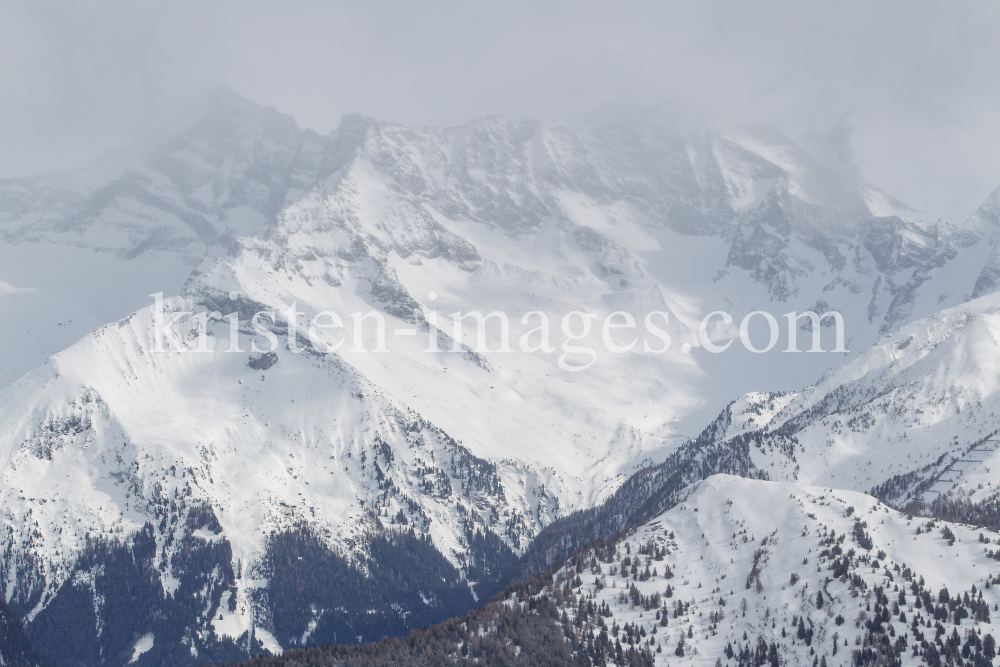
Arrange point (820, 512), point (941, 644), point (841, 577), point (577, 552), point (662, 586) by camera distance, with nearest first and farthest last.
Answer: point (941, 644), point (841, 577), point (662, 586), point (820, 512), point (577, 552)

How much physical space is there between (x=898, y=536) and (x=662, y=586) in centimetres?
4277

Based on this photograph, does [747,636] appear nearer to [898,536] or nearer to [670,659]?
[670,659]

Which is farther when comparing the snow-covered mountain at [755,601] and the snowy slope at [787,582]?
the snowy slope at [787,582]

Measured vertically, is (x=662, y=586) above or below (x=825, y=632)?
below

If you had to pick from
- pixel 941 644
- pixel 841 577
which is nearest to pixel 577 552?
pixel 841 577

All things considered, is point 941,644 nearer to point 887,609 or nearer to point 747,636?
point 887,609

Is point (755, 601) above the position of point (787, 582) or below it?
below

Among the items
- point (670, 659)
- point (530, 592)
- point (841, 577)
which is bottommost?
point (530, 592)

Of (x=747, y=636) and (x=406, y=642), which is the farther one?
(x=406, y=642)

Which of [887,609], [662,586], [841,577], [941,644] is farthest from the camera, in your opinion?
[662,586]

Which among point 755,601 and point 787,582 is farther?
point 787,582

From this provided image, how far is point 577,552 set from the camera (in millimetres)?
173875

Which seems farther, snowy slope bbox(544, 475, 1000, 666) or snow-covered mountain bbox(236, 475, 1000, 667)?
snowy slope bbox(544, 475, 1000, 666)

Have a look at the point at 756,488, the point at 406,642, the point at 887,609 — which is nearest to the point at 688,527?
the point at 756,488
